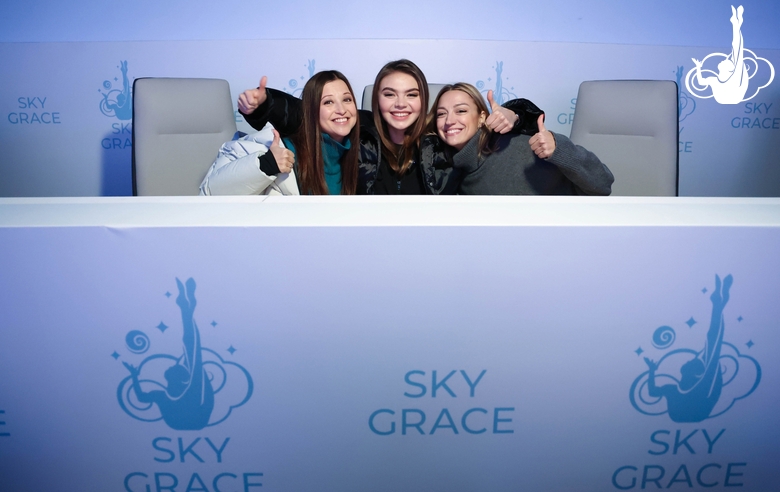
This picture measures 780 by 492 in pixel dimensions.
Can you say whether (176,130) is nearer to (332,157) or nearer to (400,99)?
(332,157)

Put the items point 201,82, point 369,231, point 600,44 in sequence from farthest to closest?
point 600,44, point 201,82, point 369,231

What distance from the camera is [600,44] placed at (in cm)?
304

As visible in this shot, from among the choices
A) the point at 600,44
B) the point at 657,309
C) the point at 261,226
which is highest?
the point at 600,44

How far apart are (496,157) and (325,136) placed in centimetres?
61

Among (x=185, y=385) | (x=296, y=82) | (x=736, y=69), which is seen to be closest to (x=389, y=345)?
(x=185, y=385)

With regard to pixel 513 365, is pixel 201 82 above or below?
above

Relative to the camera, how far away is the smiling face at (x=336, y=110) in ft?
6.01

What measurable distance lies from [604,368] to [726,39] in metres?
3.27

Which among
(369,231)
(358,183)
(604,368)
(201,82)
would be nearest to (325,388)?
(369,231)

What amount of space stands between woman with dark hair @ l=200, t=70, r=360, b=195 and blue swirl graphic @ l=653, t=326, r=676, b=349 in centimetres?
125

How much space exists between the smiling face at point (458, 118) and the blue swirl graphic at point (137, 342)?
1316 mm

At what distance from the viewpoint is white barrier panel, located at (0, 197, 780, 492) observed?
2.23 feet

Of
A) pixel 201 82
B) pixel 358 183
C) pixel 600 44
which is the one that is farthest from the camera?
pixel 600 44

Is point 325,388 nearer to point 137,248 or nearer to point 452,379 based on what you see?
point 452,379
